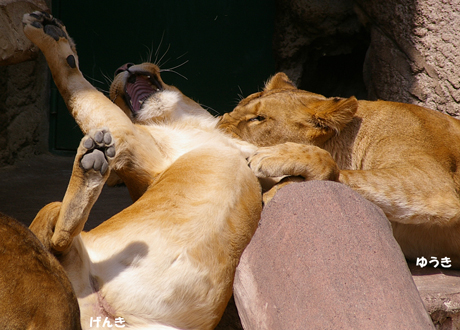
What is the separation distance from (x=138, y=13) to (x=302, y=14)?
2.19 meters

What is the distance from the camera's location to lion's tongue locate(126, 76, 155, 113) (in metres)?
3.54

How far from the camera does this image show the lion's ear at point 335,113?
11.0 feet

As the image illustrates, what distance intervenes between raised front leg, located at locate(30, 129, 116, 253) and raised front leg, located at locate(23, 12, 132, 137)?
589 mm

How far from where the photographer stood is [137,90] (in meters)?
3.57

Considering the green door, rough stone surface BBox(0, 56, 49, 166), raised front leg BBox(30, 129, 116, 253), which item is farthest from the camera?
the green door

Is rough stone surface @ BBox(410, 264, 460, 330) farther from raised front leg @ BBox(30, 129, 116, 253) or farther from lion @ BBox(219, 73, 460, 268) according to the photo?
raised front leg @ BBox(30, 129, 116, 253)

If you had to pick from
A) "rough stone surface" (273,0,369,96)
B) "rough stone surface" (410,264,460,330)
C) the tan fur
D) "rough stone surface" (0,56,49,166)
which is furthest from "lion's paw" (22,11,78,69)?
"rough stone surface" (273,0,369,96)

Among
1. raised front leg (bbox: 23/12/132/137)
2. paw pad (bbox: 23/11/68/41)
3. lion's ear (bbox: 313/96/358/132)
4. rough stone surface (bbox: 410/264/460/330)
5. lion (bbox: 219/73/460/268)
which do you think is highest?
paw pad (bbox: 23/11/68/41)

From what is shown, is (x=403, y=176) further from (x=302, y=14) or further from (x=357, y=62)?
(x=357, y=62)

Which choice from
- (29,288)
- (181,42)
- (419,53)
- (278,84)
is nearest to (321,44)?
(181,42)

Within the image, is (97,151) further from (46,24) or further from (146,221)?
(46,24)

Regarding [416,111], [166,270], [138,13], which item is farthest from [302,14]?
[166,270]

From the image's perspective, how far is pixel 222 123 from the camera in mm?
3570

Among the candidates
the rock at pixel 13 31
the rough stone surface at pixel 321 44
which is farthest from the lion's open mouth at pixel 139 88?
the rough stone surface at pixel 321 44
